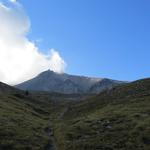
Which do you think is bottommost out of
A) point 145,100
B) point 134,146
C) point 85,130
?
point 134,146

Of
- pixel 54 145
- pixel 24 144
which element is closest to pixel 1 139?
pixel 24 144

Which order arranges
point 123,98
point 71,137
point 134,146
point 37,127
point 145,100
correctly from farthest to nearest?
point 123,98, point 145,100, point 37,127, point 71,137, point 134,146

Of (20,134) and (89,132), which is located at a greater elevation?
(89,132)

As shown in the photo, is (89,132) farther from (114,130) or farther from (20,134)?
(20,134)

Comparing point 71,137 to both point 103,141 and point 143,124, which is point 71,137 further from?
point 143,124

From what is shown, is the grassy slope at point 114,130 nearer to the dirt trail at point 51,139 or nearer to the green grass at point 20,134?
the dirt trail at point 51,139

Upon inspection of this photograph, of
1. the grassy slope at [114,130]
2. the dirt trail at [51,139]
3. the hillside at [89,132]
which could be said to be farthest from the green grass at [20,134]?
the grassy slope at [114,130]

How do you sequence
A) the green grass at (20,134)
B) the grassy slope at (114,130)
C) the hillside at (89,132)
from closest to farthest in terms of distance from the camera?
the green grass at (20,134), the hillside at (89,132), the grassy slope at (114,130)

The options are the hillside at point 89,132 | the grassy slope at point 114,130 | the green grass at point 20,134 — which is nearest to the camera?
the green grass at point 20,134

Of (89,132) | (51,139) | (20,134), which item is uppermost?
(89,132)

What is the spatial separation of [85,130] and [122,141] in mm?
10162

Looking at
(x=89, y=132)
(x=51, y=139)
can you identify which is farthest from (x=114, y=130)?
(x=51, y=139)

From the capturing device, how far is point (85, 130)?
216ft

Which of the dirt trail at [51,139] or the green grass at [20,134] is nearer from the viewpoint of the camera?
the green grass at [20,134]
